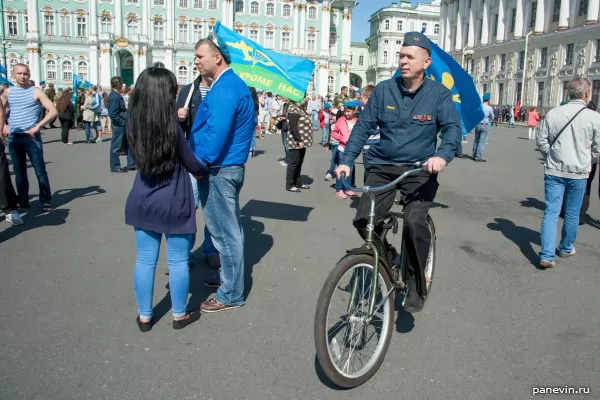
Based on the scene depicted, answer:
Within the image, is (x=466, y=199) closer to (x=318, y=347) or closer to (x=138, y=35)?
(x=318, y=347)

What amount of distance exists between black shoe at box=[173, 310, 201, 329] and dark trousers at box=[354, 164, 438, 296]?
1425mm

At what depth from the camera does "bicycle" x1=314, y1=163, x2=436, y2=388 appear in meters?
2.89

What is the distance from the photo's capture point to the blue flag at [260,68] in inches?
261

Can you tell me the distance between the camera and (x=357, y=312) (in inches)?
124

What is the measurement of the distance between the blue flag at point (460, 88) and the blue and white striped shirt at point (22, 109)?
5.27 meters

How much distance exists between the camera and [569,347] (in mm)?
3695

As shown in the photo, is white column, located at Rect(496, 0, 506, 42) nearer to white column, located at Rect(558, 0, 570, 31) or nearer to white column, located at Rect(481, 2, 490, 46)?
white column, located at Rect(481, 2, 490, 46)

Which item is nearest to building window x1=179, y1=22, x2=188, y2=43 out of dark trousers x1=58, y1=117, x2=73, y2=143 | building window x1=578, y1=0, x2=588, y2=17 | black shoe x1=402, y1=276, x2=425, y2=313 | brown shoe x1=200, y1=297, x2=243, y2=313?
building window x1=578, y1=0, x2=588, y2=17

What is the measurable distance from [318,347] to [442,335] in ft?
4.50

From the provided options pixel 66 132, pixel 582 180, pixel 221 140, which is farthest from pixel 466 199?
pixel 66 132

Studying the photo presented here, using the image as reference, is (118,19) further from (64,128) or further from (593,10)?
(64,128)

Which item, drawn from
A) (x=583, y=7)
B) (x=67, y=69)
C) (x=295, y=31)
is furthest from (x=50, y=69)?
(x=583, y=7)

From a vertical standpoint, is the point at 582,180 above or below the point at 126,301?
above

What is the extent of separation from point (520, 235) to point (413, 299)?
12.7 ft
